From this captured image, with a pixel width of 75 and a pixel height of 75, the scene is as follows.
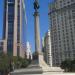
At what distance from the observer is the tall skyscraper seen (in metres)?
165

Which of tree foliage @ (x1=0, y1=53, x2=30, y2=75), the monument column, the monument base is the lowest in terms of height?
tree foliage @ (x1=0, y1=53, x2=30, y2=75)

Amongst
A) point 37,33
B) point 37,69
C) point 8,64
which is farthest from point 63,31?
point 37,69

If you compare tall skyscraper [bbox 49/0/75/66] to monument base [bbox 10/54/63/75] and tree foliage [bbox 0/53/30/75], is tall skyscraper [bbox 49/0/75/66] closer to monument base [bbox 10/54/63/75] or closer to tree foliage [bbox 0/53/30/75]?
tree foliage [bbox 0/53/30/75]

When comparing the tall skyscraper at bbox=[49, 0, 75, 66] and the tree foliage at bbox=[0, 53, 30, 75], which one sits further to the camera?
the tall skyscraper at bbox=[49, 0, 75, 66]

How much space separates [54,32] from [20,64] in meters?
76.8

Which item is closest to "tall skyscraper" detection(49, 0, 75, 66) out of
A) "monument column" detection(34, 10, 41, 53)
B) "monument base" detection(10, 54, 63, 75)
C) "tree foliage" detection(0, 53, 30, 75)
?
"tree foliage" detection(0, 53, 30, 75)

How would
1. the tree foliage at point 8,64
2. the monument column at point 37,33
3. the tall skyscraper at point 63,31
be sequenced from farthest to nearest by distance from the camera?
the tall skyscraper at point 63,31 < the tree foliage at point 8,64 < the monument column at point 37,33

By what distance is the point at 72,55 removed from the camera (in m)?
163

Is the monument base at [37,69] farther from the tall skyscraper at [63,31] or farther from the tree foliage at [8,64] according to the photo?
the tall skyscraper at [63,31]

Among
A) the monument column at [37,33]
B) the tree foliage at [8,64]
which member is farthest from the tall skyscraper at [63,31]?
the monument column at [37,33]

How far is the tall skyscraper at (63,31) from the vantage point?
16500cm

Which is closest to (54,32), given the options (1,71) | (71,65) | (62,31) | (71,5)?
(62,31)

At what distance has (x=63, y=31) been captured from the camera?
16925 centimetres

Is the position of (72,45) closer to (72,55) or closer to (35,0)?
(72,55)
